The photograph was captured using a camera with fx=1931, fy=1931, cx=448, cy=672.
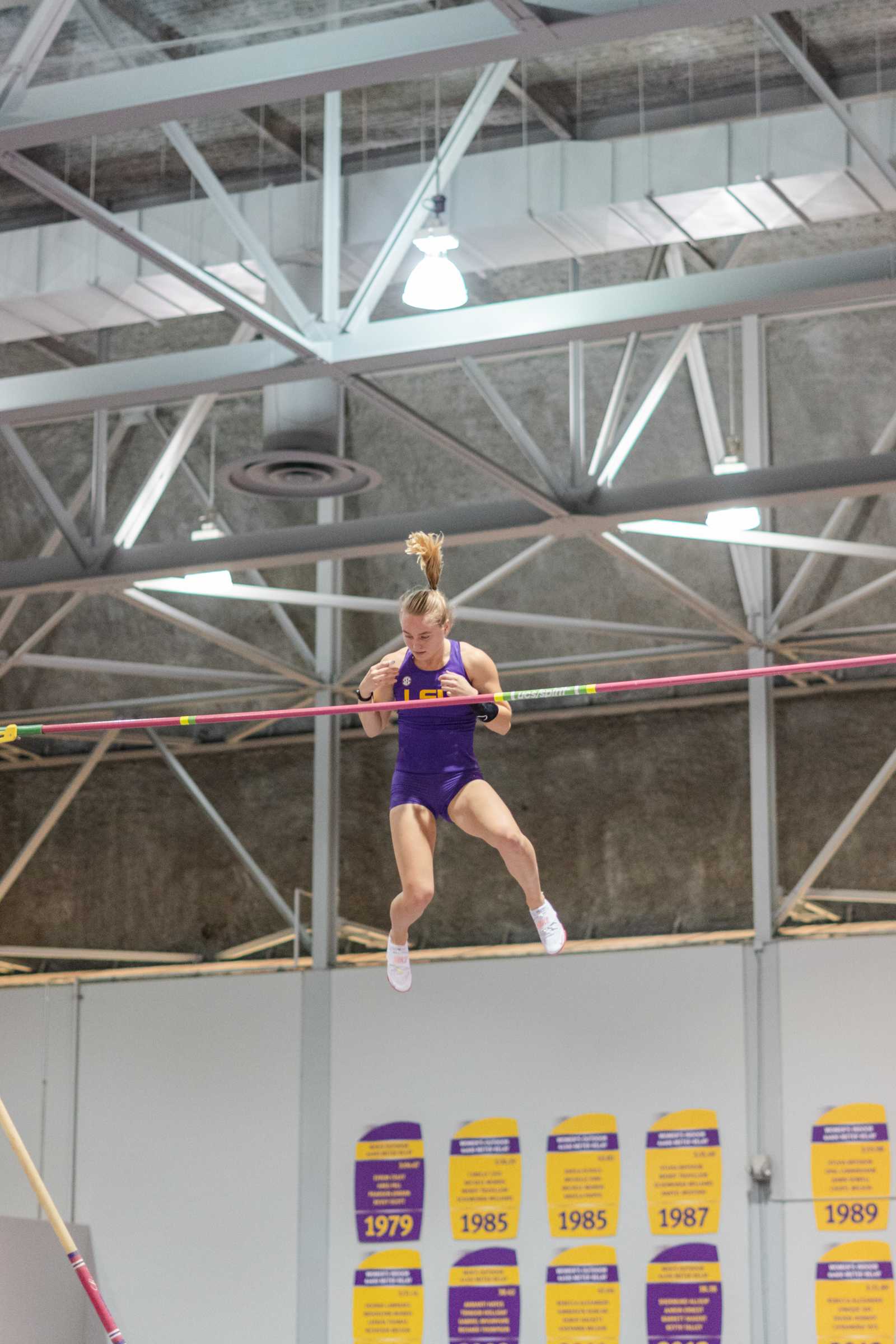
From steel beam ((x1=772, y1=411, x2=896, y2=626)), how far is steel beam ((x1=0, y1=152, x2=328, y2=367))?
5.05 meters

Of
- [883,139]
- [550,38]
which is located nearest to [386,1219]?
[883,139]

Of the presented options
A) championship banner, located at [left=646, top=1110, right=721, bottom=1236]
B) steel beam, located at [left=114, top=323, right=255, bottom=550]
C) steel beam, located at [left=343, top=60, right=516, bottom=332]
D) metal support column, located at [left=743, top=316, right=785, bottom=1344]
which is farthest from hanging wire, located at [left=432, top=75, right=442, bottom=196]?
championship banner, located at [left=646, top=1110, right=721, bottom=1236]

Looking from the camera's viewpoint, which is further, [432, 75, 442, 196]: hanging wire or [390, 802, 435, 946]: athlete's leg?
[432, 75, 442, 196]: hanging wire

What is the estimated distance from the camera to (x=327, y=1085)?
15062 mm

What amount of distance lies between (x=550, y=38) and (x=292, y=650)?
9.84m

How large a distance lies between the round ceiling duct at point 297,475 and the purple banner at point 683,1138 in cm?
529

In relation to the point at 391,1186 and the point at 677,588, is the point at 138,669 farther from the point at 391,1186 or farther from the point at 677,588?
the point at 391,1186

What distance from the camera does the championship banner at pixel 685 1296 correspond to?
13.7 m

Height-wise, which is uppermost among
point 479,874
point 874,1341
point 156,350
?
point 156,350

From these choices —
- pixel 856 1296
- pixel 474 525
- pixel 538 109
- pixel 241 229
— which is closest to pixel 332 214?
pixel 241 229

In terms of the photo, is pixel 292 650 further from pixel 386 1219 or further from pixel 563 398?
pixel 386 1219

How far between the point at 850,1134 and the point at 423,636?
24.0 ft

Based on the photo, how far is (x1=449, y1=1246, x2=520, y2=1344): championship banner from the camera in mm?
14180

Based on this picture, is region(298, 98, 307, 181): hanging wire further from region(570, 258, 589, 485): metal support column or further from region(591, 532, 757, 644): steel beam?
region(591, 532, 757, 644): steel beam
